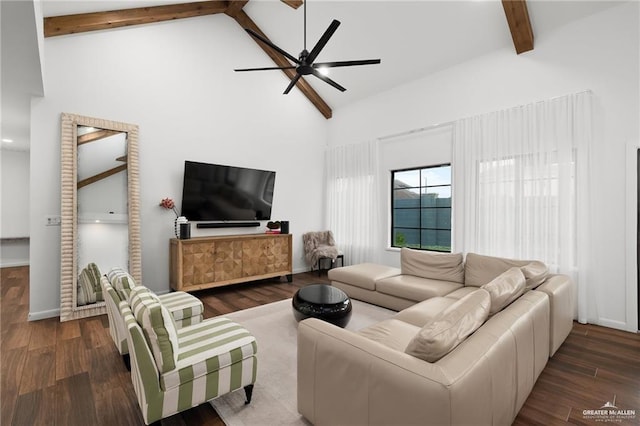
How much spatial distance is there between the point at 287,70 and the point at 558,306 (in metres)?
5.79

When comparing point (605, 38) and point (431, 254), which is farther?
point (431, 254)

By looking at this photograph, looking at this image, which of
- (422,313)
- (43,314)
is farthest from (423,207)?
(43,314)

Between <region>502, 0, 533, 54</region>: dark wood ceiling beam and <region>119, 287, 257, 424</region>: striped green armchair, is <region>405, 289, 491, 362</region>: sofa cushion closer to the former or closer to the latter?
<region>119, 287, 257, 424</region>: striped green armchair

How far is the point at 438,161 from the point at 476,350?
13.5 feet

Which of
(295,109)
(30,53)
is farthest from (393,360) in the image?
(295,109)

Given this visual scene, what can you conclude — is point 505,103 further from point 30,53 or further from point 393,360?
point 30,53

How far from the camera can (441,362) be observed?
4.18ft

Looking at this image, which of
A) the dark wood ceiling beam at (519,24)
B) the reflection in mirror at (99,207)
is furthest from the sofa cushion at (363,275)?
the dark wood ceiling beam at (519,24)

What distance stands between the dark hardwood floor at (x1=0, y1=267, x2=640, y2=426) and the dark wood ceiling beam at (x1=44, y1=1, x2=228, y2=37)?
356cm

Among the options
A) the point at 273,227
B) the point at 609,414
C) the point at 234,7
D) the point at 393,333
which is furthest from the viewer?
the point at 273,227

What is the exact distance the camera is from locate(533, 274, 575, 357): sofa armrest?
2.49 m

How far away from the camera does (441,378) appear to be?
1147 mm

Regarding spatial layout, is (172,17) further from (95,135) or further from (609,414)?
(609,414)

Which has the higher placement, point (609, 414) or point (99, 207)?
point (99, 207)
